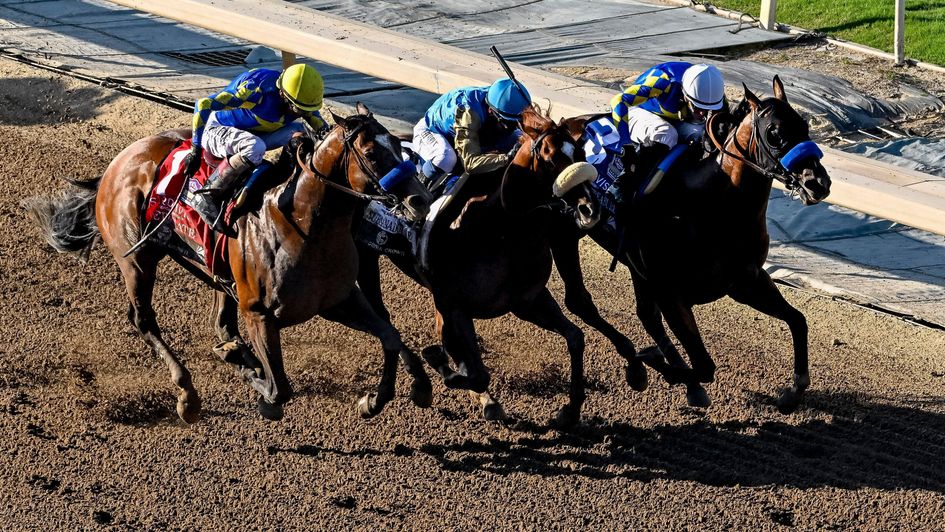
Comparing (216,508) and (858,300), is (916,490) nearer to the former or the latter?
(858,300)

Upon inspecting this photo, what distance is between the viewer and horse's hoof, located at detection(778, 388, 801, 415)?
6590mm

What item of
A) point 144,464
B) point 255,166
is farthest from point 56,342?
point 255,166

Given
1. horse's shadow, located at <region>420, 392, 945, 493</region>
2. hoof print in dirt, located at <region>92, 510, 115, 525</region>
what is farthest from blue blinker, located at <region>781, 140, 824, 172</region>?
hoof print in dirt, located at <region>92, 510, 115, 525</region>

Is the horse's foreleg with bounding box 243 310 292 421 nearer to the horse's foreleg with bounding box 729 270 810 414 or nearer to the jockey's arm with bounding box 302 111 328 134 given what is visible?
the jockey's arm with bounding box 302 111 328 134

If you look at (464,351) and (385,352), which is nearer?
(385,352)

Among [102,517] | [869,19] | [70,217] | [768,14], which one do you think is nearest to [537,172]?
[102,517]

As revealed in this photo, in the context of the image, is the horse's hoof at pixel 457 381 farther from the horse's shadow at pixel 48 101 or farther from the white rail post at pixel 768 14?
the white rail post at pixel 768 14

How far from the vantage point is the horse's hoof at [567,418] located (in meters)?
6.32

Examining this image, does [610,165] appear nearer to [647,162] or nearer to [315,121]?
[647,162]

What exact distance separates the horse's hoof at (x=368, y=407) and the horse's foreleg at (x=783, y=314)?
185 centimetres

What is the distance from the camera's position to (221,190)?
19.6 ft

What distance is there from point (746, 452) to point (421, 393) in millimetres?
1592

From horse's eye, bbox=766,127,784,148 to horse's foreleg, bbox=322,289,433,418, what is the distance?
191cm

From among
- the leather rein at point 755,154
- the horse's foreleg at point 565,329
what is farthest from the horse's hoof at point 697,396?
the leather rein at point 755,154
